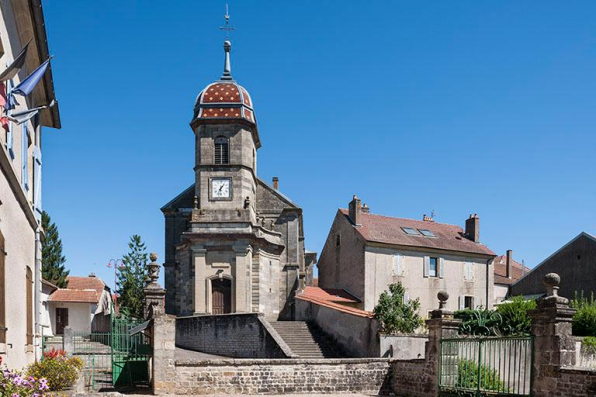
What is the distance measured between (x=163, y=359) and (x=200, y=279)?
43.6ft

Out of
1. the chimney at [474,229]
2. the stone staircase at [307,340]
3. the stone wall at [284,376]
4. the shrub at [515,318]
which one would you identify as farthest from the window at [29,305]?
the chimney at [474,229]

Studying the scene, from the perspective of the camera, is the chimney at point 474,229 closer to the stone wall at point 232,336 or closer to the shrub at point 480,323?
the shrub at point 480,323

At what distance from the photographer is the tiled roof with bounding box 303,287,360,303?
31.8m

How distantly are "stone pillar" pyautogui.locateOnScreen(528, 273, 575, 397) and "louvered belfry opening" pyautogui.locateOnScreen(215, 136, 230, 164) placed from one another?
68.0ft

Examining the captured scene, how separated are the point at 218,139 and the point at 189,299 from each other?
859 cm

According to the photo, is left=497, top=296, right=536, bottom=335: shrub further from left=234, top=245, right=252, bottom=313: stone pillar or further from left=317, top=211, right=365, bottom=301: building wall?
left=234, top=245, right=252, bottom=313: stone pillar

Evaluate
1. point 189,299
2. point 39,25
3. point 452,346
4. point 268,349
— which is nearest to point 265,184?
point 189,299

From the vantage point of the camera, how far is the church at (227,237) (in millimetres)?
29516

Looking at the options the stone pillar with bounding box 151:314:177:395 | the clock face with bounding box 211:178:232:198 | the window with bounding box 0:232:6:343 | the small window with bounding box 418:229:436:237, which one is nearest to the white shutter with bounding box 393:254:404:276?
the small window with bounding box 418:229:436:237

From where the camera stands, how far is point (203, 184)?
100.0ft

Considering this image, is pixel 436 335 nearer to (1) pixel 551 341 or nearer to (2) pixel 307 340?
(1) pixel 551 341

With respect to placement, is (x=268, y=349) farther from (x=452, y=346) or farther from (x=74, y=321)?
(x=74, y=321)

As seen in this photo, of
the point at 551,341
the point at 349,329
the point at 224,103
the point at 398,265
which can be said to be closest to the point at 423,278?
the point at 398,265

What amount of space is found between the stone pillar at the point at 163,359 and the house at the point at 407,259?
1776 cm
